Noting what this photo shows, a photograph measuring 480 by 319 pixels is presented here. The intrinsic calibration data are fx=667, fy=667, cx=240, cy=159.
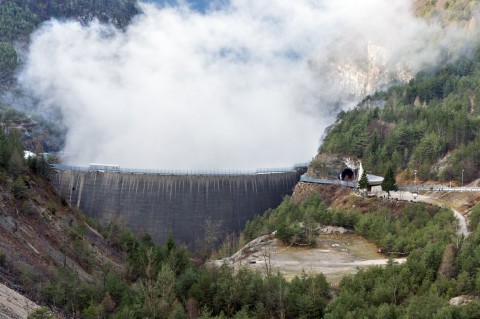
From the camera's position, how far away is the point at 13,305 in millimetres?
37438

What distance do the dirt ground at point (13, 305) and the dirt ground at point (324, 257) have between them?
23643 millimetres

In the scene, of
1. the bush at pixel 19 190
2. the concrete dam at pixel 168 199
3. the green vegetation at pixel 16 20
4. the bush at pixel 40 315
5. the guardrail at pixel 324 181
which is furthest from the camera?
the green vegetation at pixel 16 20

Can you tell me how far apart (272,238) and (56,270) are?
32.4 metres

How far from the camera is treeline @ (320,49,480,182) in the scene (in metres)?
88.0

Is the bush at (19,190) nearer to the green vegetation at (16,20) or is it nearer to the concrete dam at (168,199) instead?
the concrete dam at (168,199)

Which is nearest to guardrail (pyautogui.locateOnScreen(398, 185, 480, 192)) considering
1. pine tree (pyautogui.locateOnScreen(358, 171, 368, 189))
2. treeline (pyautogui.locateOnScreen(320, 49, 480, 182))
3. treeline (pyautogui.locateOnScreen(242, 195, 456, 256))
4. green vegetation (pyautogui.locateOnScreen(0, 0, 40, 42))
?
treeline (pyautogui.locateOnScreen(320, 49, 480, 182))

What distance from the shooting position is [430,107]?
111 m

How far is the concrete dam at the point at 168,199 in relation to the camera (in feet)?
297

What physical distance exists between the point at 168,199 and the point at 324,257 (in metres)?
32.6

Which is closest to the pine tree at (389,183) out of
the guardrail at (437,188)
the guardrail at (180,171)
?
the guardrail at (437,188)

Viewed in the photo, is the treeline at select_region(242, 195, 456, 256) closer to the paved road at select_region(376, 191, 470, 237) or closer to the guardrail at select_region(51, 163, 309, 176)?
the paved road at select_region(376, 191, 470, 237)

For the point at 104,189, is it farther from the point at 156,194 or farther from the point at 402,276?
the point at 402,276

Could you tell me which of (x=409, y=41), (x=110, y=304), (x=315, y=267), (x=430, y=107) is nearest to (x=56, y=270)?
(x=110, y=304)

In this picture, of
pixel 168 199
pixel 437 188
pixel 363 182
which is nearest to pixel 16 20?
pixel 168 199
